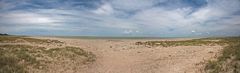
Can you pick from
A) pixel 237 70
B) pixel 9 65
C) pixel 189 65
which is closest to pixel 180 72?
pixel 189 65

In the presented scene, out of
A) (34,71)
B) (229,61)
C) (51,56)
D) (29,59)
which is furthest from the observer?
(51,56)

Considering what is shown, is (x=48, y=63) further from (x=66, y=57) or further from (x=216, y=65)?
(x=216, y=65)

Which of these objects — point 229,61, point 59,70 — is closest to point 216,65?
point 229,61

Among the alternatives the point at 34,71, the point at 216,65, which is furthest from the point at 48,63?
the point at 216,65

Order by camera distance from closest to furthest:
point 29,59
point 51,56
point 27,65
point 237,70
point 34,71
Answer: point 237,70 < point 34,71 < point 27,65 < point 29,59 < point 51,56

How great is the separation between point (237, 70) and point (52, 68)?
12633 millimetres

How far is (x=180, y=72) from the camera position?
16.0 metres

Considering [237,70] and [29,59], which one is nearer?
[237,70]

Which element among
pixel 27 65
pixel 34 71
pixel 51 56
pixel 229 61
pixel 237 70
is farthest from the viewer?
pixel 51 56

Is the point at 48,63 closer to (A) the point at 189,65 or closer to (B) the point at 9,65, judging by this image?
(B) the point at 9,65

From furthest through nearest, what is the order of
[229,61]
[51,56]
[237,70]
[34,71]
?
[51,56] → [34,71] → [229,61] → [237,70]

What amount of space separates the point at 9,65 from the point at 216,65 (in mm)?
13811

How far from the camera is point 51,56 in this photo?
22.6m

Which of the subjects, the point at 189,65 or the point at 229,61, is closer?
the point at 229,61
